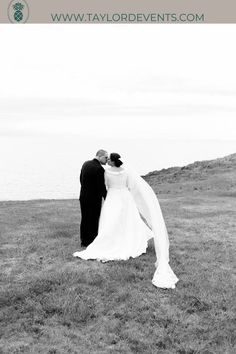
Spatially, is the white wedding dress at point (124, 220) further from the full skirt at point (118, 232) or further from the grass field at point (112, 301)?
the grass field at point (112, 301)

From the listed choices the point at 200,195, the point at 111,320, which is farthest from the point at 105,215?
the point at 200,195

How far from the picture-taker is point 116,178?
1467cm

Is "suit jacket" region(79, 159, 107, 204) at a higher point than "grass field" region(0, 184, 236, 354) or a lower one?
higher

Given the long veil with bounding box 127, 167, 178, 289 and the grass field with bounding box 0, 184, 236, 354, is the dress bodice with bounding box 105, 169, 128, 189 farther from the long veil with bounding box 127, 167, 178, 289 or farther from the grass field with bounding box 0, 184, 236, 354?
the grass field with bounding box 0, 184, 236, 354

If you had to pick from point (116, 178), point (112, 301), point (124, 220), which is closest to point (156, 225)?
point (124, 220)

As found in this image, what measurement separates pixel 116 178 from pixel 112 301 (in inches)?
A: 192

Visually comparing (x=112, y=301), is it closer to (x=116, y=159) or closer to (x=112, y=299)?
(x=112, y=299)

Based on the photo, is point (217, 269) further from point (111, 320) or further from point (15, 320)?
point (15, 320)

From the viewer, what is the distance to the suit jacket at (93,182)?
14.9 meters

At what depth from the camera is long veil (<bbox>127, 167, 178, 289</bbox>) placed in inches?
476

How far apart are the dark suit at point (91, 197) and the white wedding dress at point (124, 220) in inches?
11.4

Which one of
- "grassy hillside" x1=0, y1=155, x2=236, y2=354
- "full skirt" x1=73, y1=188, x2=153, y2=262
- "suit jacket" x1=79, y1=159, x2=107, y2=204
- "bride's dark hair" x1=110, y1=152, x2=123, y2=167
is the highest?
"bride's dark hair" x1=110, y1=152, x2=123, y2=167

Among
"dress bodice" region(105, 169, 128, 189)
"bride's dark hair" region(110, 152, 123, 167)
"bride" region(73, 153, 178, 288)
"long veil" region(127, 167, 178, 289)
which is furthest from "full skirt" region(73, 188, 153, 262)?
"bride's dark hair" region(110, 152, 123, 167)

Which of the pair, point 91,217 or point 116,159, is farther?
point 91,217
